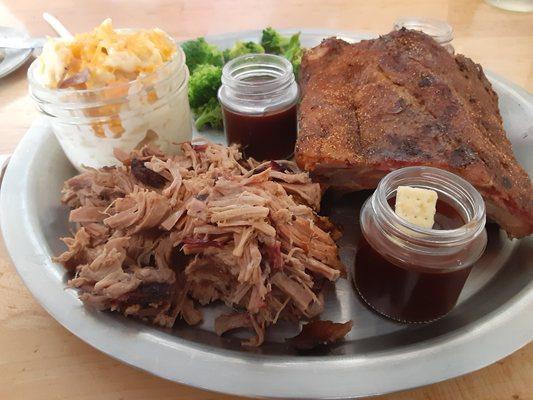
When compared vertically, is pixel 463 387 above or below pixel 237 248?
below

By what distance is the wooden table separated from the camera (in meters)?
1.73

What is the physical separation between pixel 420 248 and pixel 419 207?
0.48 feet

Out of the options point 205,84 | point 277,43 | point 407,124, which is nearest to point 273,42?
point 277,43

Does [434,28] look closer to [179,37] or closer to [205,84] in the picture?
[205,84]

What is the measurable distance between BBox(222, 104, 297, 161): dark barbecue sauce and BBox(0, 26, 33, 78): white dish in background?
2126 mm

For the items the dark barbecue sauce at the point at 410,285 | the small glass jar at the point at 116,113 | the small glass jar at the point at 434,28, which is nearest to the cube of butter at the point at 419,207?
the dark barbecue sauce at the point at 410,285

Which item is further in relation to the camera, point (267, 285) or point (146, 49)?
point (146, 49)

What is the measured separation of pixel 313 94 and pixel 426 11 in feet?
9.13

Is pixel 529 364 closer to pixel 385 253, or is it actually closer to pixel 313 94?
pixel 385 253

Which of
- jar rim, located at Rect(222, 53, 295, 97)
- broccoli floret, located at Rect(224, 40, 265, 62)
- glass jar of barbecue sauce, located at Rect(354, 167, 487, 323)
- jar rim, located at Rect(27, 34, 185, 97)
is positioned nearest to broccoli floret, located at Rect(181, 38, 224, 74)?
broccoli floret, located at Rect(224, 40, 265, 62)

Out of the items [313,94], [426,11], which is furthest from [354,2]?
[313,94]

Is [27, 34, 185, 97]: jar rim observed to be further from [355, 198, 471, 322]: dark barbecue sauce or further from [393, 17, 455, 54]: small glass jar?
[393, 17, 455, 54]: small glass jar

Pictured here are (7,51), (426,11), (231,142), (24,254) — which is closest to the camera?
(24,254)

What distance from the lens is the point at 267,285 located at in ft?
5.45
